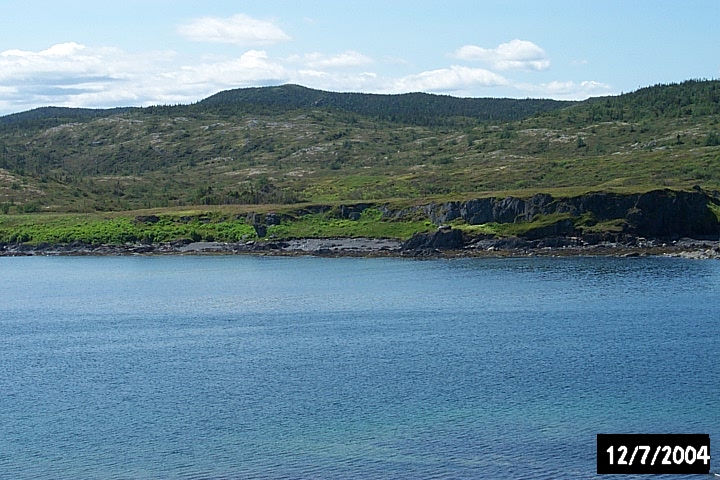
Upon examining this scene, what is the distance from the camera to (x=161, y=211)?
156 m

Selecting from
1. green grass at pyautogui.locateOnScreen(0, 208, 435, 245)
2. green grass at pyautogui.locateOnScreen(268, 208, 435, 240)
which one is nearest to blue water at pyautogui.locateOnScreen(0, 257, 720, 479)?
green grass at pyautogui.locateOnScreen(268, 208, 435, 240)

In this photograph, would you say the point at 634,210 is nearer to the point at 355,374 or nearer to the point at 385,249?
the point at 385,249

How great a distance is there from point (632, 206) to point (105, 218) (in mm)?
80239

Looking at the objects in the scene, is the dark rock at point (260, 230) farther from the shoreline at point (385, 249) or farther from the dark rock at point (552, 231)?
the dark rock at point (552, 231)

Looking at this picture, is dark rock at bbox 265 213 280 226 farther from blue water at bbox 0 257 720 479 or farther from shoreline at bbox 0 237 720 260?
blue water at bbox 0 257 720 479

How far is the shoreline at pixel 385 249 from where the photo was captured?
11794cm

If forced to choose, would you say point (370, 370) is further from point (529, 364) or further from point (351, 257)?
point (351, 257)

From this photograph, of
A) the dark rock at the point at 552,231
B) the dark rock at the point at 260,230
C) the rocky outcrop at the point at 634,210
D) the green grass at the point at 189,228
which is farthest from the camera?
the dark rock at the point at 260,230
